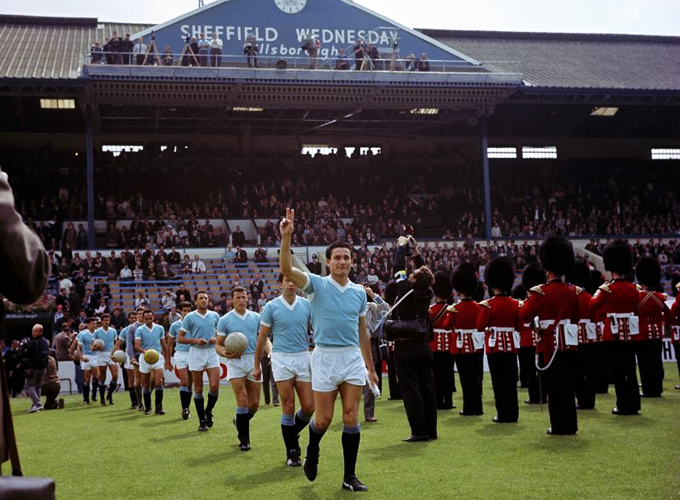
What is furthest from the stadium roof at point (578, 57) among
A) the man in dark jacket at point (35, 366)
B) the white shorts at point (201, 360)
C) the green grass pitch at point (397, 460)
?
the green grass pitch at point (397, 460)

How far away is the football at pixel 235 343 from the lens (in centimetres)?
1172

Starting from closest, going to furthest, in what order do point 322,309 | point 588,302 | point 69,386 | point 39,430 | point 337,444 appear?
point 322,309 → point 337,444 → point 588,302 → point 39,430 → point 69,386

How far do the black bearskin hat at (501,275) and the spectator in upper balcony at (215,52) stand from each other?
74.8 ft

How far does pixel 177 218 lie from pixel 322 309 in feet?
92.5

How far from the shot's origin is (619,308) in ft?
46.2

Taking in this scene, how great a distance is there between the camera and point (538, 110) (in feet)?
136

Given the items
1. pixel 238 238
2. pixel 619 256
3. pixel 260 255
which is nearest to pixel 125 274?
pixel 260 255

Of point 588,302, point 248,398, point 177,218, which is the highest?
point 177,218

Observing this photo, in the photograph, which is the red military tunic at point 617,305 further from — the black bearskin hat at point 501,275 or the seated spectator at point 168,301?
the seated spectator at point 168,301

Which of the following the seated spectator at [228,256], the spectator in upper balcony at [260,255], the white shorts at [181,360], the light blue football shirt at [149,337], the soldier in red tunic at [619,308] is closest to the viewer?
the soldier in red tunic at [619,308]

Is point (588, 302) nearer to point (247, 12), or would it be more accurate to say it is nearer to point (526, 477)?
point (526, 477)

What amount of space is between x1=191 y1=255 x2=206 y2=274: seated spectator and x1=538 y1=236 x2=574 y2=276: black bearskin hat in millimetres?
21519

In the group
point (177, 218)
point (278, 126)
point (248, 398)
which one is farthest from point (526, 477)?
point (278, 126)

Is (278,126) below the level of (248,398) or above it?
above
